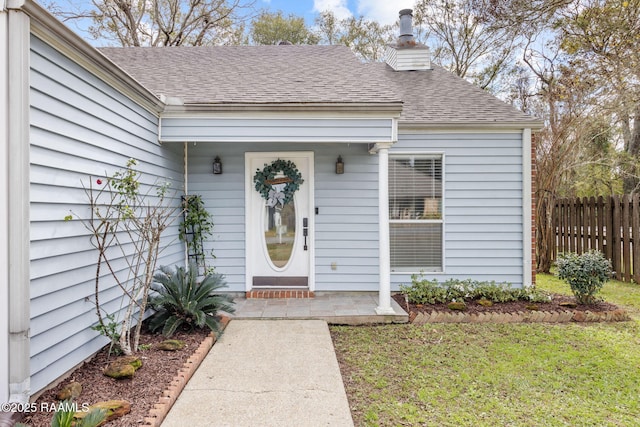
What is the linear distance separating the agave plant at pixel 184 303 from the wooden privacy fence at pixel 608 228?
716 cm

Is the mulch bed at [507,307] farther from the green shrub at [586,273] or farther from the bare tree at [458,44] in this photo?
the bare tree at [458,44]

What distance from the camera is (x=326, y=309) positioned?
4867 millimetres

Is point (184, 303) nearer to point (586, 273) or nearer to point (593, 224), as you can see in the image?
point (586, 273)

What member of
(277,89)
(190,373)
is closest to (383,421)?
(190,373)

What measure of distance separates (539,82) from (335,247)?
8890 millimetres

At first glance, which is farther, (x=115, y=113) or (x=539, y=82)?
(x=539, y=82)

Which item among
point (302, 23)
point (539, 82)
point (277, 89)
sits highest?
point (302, 23)

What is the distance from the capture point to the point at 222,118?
4547mm

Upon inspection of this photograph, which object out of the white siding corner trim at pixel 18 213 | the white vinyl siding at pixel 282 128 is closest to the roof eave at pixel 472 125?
the white vinyl siding at pixel 282 128

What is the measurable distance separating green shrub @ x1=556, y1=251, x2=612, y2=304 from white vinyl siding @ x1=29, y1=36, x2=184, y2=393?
18.1 feet

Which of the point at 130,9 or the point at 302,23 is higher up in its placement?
the point at 302,23

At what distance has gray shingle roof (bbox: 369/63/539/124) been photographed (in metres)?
5.71

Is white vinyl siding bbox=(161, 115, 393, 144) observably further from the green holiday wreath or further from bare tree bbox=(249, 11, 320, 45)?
bare tree bbox=(249, 11, 320, 45)

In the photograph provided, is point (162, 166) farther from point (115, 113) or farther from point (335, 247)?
point (335, 247)
